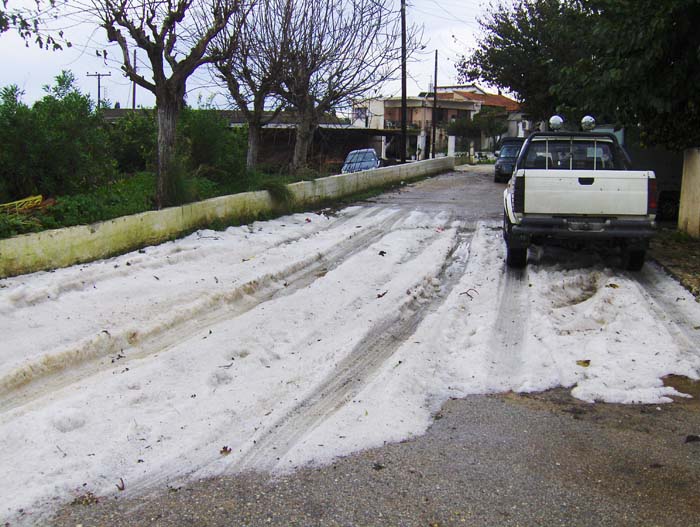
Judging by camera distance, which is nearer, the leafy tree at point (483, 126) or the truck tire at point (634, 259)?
the truck tire at point (634, 259)

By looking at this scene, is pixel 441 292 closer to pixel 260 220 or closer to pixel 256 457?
pixel 256 457

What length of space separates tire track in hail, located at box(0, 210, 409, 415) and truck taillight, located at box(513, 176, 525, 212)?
8.58ft

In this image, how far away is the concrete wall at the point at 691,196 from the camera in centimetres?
1181

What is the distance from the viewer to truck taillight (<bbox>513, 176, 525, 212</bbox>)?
8.98m

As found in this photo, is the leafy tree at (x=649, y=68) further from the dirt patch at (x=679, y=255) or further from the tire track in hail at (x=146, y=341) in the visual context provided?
the tire track in hail at (x=146, y=341)

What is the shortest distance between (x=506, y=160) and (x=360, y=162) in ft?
18.8

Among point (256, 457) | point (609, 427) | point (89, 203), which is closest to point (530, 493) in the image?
point (609, 427)

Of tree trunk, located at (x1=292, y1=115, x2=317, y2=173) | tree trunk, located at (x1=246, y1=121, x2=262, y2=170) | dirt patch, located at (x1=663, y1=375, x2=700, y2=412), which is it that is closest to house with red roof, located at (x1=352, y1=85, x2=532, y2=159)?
tree trunk, located at (x1=292, y1=115, x2=317, y2=173)

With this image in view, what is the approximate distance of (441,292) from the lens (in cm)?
836

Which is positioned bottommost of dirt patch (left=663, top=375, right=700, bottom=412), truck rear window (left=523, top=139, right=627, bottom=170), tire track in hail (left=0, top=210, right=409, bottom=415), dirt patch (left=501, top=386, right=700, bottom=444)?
dirt patch (left=501, top=386, right=700, bottom=444)

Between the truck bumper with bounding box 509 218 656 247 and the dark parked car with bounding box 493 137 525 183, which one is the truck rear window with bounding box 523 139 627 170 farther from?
the dark parked car with bounding box 493 137 525 183

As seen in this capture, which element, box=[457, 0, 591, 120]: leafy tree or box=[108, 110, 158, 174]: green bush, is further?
box=[457, 0, 591, 120]: leafy tree

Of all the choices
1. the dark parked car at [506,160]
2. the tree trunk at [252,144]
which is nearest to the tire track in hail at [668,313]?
the tree trunk at [252,144]

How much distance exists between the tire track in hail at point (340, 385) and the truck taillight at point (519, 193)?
1.65 m
